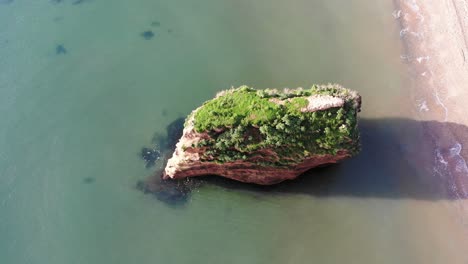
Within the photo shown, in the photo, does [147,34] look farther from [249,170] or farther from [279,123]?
[279,123]

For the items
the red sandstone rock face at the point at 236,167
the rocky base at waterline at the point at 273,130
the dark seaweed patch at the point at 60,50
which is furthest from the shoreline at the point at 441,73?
the dark seaweed patch at the point at 60,50

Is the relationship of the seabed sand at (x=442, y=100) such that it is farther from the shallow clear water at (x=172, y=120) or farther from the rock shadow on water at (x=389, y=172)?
the shallow clear water at (x=172, y=120)

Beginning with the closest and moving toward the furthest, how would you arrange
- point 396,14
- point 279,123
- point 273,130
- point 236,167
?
point 279,123 → point 273,130 → point 236,167 → point 396,14

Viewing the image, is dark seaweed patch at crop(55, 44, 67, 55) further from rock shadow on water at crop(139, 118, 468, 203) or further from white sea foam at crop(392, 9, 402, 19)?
white sea foam at crop(392, 9, 402, 19)

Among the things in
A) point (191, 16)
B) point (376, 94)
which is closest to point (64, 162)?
point (191, 16)

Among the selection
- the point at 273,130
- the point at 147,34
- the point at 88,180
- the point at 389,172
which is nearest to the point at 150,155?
the point at 88,180

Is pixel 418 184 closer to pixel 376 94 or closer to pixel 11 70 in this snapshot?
pixel 376 94
